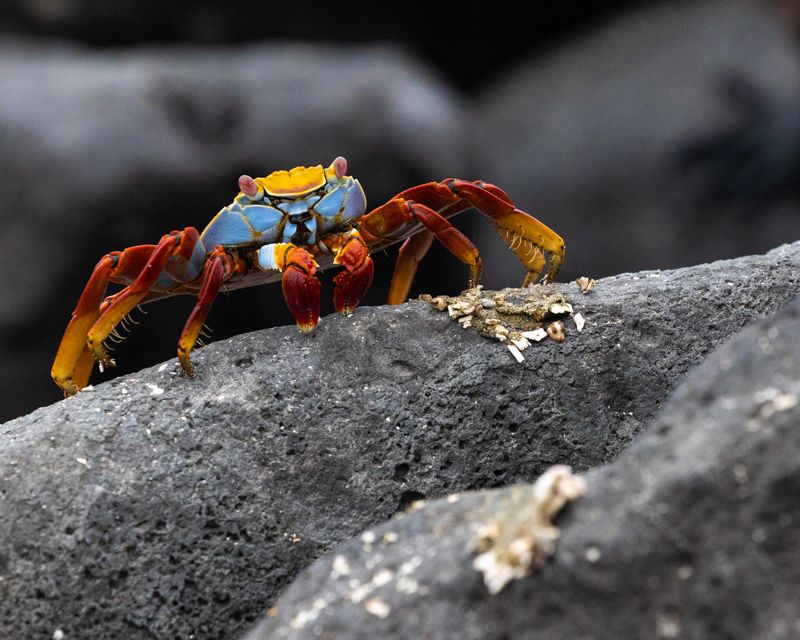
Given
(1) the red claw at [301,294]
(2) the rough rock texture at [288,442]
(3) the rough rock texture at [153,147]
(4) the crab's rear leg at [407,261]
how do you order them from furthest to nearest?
(3) the rough rock texture at [153,147] → (4) the crab's rear leg at [407,261] → (1) the red claw at [301,294] → (2) the rough rock texture at [288,442]

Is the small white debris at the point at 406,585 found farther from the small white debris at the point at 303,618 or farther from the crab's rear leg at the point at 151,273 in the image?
the crab's rear leg at the point at 151,273

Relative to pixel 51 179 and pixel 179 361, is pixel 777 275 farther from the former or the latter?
pixel 51 179

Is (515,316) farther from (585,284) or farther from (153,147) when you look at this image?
(153,147)

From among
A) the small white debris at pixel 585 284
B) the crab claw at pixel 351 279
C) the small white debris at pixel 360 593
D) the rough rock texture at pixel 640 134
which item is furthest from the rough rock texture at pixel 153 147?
the small white debris at pixel 360 593

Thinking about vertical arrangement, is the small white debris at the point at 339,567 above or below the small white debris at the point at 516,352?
above

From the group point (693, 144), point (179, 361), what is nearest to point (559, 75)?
point (693, 144)

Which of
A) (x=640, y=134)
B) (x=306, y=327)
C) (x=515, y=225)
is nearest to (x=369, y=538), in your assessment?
(x=306, y=327)

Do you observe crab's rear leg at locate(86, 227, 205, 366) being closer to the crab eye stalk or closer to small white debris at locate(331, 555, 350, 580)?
the crab eye stalk
